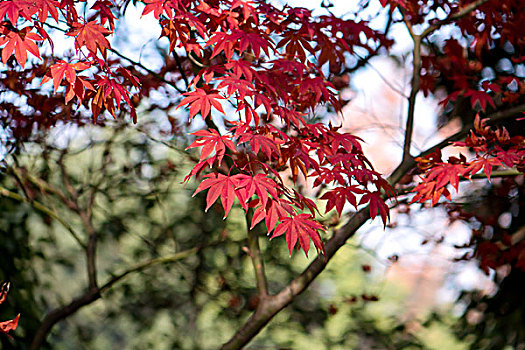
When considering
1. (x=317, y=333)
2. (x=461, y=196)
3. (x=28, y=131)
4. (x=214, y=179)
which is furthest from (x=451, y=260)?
(x=28, y=131)

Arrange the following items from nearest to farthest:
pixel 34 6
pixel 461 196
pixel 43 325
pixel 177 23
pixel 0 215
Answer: pixel 34 6
pixel 177 23
pixel 43 325
pixel 461 196
pixel 0 215

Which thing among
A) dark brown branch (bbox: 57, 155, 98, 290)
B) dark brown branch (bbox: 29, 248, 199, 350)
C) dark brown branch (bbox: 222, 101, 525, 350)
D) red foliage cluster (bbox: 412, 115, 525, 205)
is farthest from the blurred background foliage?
red foliage cluster (bbox: 412, 115, 525, 205)

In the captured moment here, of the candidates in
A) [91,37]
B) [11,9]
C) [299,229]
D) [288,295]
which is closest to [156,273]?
[288,295]

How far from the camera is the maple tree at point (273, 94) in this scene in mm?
1682

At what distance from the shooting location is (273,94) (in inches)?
78.2

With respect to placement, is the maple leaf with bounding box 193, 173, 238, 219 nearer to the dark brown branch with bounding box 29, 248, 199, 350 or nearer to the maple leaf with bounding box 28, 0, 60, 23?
the maple leaf with bounding box 28, 0, 60, 23

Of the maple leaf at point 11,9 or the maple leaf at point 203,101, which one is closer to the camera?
the maple leaf at point 11,9

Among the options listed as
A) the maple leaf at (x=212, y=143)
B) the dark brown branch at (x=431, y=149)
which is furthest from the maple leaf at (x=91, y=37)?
the dark brown branch at (x=431, y=149)

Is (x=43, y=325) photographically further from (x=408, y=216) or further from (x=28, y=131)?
(x=408, y=216)

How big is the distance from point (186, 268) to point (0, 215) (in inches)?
67.5

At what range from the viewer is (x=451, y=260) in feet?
12.9

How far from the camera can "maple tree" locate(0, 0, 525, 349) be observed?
1.68 metres

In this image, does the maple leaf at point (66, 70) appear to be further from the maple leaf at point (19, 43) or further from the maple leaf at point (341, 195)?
the maple leaf at point (341, 195)

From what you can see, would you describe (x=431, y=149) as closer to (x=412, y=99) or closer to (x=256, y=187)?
(x=412, y=99)
